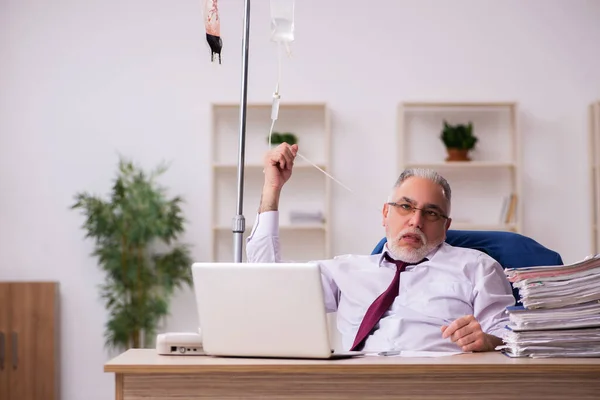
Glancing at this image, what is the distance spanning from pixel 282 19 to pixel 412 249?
0.81 metres

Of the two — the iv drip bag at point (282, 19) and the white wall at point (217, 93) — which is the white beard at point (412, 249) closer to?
the iv drip bag at point (282, 19)

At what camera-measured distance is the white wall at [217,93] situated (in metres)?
5.10

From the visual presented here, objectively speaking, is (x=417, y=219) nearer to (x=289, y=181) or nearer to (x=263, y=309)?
(x=263, y=309)

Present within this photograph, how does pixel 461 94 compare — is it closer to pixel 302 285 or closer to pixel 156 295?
pixel 156 295

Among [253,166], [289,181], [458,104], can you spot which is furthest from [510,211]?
[253,166]

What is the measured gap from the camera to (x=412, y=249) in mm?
2494

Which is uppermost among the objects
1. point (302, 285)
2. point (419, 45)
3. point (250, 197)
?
point (419, 45)

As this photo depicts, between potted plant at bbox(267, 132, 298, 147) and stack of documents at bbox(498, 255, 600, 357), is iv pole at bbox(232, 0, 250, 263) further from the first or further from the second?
potted plant at bbox(267, 132, 298, 147)

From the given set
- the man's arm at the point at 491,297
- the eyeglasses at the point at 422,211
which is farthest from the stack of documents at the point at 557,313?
the eyeglasses at the point at 422,211

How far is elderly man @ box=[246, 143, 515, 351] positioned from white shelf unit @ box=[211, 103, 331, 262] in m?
2.41

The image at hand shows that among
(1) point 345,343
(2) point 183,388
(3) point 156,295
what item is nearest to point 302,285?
(2) point 183,388

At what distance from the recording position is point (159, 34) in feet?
17.0

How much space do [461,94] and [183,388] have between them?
3.92m

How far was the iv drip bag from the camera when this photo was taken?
2.11 meters
